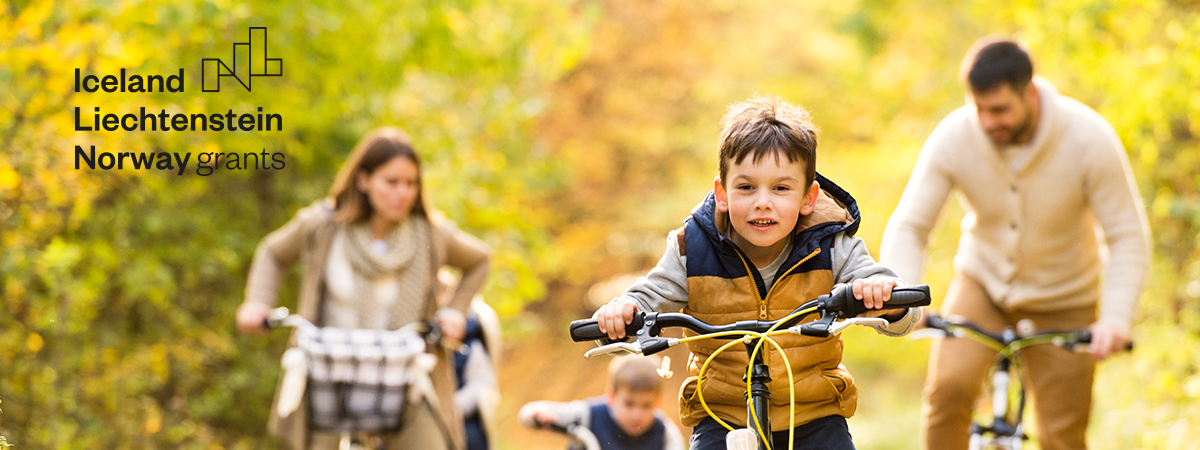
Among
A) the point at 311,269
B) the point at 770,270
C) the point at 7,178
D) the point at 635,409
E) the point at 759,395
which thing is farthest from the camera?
the point at 635,409

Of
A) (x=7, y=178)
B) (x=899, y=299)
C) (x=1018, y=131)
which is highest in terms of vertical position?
(x=7, y=178)

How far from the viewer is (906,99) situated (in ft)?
58.9

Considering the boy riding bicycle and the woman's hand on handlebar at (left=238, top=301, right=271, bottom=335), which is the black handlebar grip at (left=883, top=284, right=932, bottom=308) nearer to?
the boy riding bicycle

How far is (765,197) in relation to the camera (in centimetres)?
322

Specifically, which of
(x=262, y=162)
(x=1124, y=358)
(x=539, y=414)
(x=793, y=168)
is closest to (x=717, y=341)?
(x=793, y=168)

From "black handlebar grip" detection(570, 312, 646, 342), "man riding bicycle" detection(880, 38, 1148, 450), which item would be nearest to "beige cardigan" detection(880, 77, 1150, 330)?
"man riding bicycle" detection(880, 38, 1148, 450)

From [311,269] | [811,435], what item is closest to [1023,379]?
[811,435]

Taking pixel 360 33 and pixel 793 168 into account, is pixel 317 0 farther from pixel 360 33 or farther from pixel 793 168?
pixel 793 168

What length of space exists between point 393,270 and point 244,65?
294 centimetres

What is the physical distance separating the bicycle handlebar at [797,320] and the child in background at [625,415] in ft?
10.6

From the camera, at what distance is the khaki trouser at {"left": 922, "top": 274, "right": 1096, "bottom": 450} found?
5.11 metres

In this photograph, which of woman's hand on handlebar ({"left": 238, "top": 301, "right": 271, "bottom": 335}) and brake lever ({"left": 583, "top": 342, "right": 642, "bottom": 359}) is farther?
woman's hand on handlebar ({"left": 238, "top": 301, "right": 271, "bottom": 335})

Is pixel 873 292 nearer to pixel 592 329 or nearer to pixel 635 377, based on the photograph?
pixel 592 329

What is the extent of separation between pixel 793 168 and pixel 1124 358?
936cm
